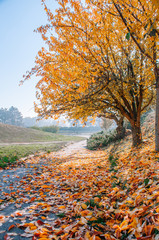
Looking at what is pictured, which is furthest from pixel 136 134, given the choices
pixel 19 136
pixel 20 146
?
pixel 19 136

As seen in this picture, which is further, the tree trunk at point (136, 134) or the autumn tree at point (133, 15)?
the tree trunk at point (136, 134)

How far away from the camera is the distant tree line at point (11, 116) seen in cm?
7281

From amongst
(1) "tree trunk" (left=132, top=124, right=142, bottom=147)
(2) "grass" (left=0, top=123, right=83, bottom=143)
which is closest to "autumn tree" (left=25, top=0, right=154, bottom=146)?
(1) "tree trunk" (left=132, top=124, right=142, bottom=147)

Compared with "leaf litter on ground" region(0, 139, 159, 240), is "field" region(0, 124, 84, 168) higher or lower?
lower

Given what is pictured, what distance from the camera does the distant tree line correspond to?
72812 mm

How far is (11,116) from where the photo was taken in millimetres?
72812

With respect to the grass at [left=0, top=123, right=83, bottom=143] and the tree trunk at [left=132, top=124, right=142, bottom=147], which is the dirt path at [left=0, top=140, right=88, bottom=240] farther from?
the grass at [left=0, top=123, right=83, bottom=143]

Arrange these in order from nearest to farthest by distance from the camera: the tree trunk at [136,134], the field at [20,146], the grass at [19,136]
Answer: the tree trunk at [136,134]
the field at [20,146]
the grass at [19,136]

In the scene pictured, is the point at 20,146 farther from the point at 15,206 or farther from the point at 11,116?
the point at 11,116

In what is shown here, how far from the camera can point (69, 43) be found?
4.54 meters

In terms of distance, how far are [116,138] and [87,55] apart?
960 cm

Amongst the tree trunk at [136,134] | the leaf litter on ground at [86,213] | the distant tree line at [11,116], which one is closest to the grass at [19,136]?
the tree trunk at [136,134]

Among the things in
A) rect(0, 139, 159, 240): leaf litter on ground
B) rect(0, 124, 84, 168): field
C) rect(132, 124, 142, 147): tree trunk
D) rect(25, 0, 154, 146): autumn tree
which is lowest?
rect(0, 124, 84, 168): field

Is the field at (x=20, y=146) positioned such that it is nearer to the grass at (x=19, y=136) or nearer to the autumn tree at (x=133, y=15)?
the grass at (x=19, y=136)
